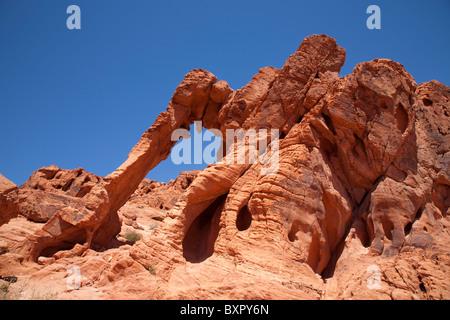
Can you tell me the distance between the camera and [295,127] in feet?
43.6

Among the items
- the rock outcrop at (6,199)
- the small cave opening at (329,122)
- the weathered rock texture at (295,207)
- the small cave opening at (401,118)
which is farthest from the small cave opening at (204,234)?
the small cave opening at (401,118)

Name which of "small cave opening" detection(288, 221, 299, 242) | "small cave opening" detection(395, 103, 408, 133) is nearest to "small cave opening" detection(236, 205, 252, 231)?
"small cave opening" detection(288, 221, 299, 242)

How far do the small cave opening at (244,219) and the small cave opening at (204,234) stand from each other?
0.80 meters

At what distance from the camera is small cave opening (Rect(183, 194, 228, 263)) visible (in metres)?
11.6

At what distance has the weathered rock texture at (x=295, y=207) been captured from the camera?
9023mm

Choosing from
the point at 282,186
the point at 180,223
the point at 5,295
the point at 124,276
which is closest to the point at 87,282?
the point at 124,276

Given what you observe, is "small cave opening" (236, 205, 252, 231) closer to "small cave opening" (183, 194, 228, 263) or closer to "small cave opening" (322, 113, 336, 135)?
"small cave opening" (183, 194, 228, 263)

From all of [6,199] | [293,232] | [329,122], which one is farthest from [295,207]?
[6,199]

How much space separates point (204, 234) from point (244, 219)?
1.93 meters

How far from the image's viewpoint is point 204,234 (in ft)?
42.2

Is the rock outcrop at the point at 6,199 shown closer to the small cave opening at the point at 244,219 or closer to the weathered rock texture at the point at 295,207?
the weathered rock texture at the point at 295,207

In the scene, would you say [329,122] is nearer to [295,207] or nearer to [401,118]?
[401,118]

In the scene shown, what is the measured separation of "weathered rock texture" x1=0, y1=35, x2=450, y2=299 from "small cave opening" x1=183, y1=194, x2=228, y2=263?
0.06m
